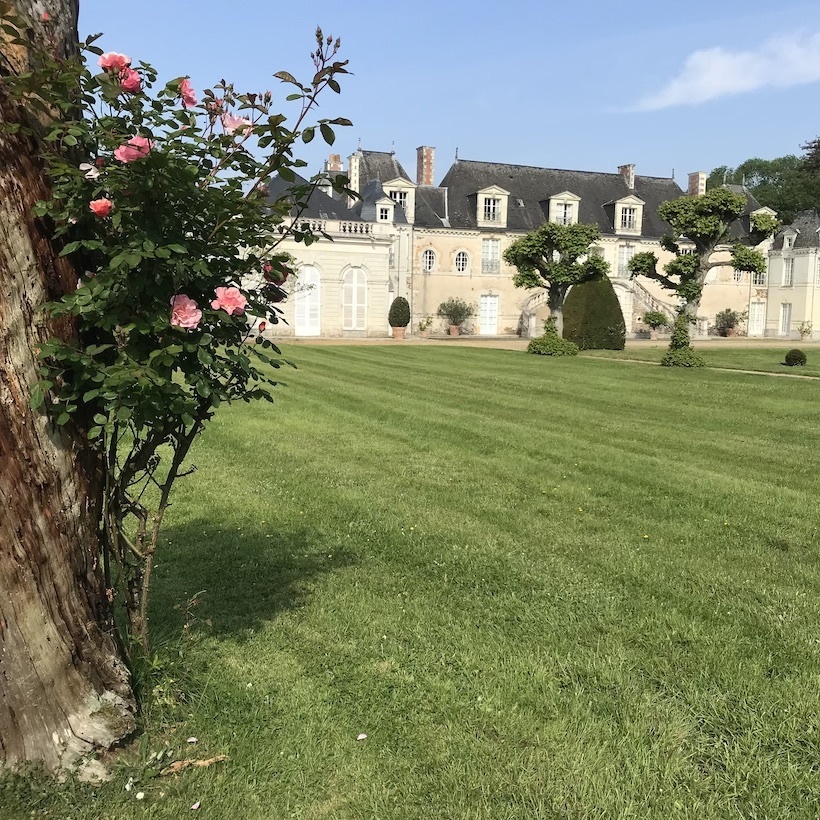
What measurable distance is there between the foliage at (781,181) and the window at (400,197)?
2144cm

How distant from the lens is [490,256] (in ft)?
128

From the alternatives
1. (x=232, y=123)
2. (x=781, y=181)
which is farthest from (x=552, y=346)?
(x=781, y=181)

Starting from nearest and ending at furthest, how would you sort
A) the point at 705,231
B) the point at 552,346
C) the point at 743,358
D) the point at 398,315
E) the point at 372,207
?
the point at 705,231 → the point at 743,358 → the point at 552,346 → the point at 398,315 → the point at 372,207

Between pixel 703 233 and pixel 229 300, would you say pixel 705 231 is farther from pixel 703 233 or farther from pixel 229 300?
pixel 229 300

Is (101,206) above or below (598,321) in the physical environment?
above

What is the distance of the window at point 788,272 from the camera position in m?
41.3

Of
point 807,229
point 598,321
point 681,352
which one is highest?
point 807,229

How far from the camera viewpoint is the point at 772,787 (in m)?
2.44

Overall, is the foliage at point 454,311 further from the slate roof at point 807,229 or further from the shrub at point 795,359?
the shrub at point 795,359

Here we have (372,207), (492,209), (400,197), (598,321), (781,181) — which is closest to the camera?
(598,321)

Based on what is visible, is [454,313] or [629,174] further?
[629,174]

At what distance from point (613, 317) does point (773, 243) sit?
22.1 metres

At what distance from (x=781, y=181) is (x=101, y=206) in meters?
72.0

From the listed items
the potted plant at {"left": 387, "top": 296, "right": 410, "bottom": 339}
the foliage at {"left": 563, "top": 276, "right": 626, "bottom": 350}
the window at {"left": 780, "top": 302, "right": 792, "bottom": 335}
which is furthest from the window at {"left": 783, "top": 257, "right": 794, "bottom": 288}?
the potted plant at {"left": 387, "top": 296, "right": 410, "bottom": 339}
